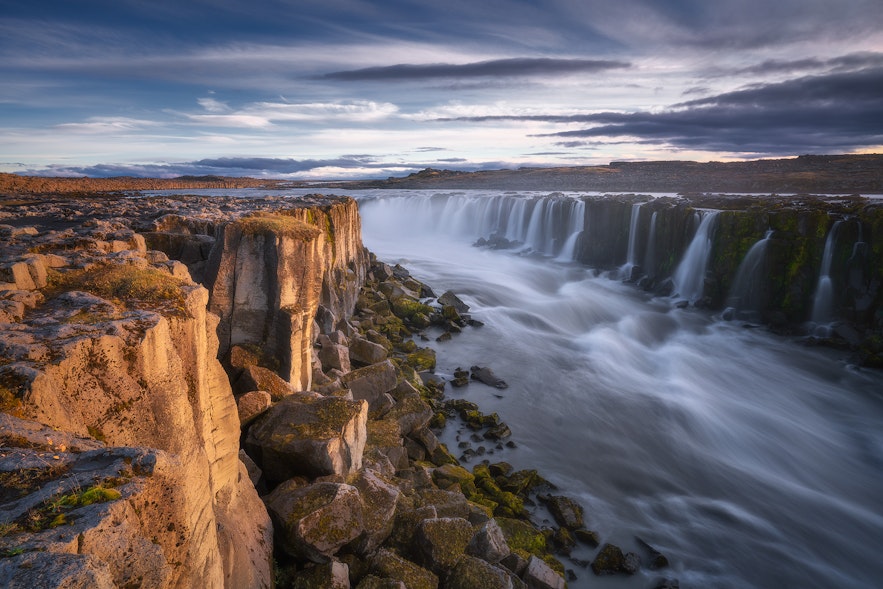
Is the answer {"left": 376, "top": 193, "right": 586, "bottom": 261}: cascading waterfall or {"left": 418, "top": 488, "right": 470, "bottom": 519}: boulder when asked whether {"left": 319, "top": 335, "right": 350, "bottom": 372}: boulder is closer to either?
{"left": 418, "top": 488, "right": 470, "bottom": 519}: boulder

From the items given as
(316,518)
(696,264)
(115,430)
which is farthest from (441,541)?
(696,264)

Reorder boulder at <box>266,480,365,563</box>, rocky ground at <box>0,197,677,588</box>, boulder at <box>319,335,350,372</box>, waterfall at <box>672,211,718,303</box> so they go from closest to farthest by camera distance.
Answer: rocky ground at <box>0,197,677,588</box>, boulder at <box>266,480,365,563</box>, boulder at <box>319,335,350,372</box>, waterfall at <box>672,211,718,303</box>

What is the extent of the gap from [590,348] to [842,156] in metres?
95.9

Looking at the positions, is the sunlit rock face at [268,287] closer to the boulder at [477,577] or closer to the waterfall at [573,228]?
the boulder at [477,577]

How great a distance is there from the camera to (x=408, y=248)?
49094mm

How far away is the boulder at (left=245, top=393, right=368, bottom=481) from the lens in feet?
25.3

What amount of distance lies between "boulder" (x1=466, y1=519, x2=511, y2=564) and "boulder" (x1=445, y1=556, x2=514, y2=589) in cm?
47

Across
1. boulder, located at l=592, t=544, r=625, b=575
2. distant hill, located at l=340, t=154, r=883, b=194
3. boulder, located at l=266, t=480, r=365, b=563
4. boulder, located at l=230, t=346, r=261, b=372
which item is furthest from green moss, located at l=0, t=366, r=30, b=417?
distant hill, located at l=340, t=154, r=883, b=194

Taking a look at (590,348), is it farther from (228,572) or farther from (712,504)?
(228,572)

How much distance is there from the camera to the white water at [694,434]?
1112 centimetres

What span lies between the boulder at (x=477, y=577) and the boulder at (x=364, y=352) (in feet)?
28.0

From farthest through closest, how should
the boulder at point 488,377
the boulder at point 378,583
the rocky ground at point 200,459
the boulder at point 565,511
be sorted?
the boulder at point 488,377, the boulder at point 565,511, the boulder at point 378,583, the rocky ground at point 200,459

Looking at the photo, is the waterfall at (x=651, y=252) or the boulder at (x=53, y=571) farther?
the waterfall at (x=651, y=252)

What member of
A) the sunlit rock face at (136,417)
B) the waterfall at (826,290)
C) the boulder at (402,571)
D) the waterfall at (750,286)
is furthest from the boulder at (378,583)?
the waterfall at (826,290)
